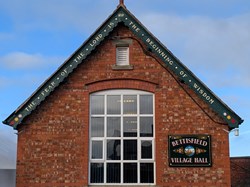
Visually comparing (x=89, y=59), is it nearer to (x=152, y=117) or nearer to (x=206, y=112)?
(x=152, y=117)

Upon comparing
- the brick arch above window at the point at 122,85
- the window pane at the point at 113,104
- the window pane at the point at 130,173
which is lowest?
the window pane at the point at 130,173

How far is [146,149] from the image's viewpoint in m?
14.6

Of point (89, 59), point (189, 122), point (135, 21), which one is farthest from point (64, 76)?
point (189, 122)

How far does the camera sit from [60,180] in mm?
14266

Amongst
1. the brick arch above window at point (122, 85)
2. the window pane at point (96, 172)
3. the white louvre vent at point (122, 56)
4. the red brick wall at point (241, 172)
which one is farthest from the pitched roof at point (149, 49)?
the red brick wall at point (241, 172)

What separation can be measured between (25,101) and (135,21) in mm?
4765

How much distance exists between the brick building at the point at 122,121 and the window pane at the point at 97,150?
0.03 metres

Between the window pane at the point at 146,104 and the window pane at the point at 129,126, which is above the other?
the window pane at the point at 146,104

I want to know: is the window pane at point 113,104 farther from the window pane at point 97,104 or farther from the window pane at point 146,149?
the window pane at point 146,149

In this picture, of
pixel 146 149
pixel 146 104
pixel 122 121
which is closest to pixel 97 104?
pixel 122 121

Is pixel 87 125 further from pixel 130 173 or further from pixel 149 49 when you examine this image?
pixel 149 49

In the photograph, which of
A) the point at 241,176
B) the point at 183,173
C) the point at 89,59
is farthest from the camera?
the point at 241,176

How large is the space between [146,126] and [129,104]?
981mm

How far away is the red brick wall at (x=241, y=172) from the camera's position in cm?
2566
